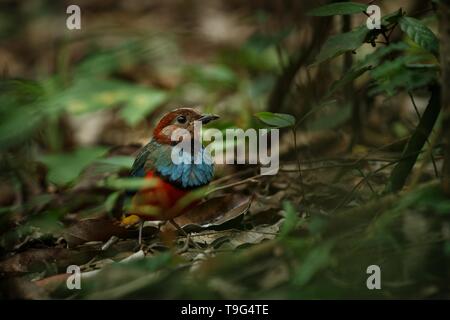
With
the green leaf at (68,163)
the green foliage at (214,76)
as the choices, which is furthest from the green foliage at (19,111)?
the green foliage at (214,76)

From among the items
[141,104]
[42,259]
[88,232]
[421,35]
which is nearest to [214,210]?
[88,232]

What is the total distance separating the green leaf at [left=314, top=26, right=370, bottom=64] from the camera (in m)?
3.41

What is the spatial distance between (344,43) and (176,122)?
113 centimetres

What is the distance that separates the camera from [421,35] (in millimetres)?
3307

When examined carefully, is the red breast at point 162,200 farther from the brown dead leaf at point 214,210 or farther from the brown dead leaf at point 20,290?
the brown dead leaf at point 20,290

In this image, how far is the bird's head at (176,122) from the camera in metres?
4.13

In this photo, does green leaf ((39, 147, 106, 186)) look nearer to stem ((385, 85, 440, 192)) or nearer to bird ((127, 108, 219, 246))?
bird ((127, 108, 219, 246))

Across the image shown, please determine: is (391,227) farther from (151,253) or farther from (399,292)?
(151,253)

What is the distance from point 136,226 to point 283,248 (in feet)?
4.73

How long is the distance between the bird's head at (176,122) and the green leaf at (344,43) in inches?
35.9

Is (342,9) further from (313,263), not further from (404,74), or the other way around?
(313,263)

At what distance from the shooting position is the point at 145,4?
9.26 m

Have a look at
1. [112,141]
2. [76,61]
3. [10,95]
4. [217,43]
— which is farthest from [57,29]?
[10,95]

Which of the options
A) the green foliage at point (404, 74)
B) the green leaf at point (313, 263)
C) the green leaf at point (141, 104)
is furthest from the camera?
the green leaf at point (141, 104)
